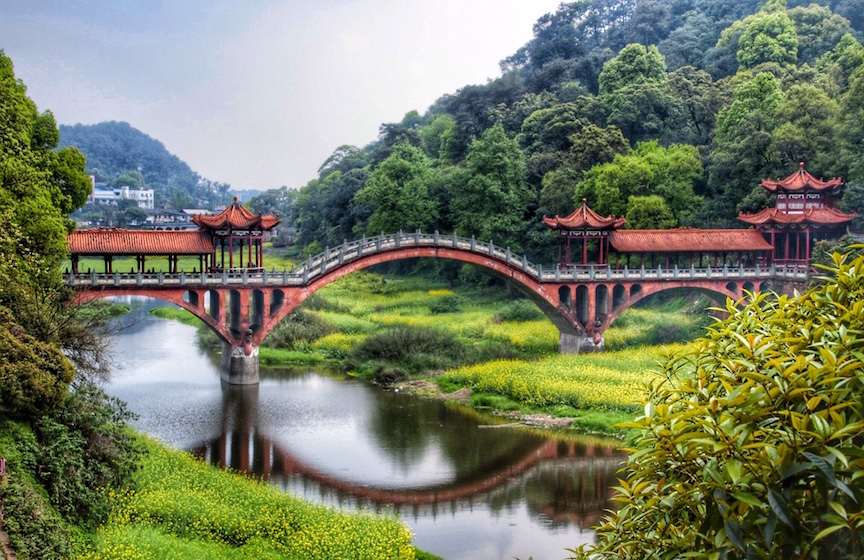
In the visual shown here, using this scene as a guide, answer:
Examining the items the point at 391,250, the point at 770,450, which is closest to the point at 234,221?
the point at 391,250

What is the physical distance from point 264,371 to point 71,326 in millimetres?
20467

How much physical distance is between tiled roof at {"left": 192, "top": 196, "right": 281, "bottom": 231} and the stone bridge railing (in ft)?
6.61

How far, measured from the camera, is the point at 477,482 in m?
27.5

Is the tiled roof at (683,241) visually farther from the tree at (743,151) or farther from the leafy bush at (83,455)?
the leafy bush at (83,455)

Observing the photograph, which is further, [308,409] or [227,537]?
[308,409]

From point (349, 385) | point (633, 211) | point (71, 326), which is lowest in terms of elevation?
point (349, 385)

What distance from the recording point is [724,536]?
8445 mm

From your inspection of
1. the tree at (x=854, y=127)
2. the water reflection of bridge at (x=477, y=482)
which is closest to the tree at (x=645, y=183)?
the tree at (x=854, y=127)

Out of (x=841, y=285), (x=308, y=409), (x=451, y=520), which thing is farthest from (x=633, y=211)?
(x=841, y=285)

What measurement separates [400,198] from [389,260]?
1939 centimetres

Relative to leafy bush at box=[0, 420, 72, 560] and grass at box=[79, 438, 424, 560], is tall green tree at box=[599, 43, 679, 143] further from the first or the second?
leafy bush at box=[0, 420, 72, 560]

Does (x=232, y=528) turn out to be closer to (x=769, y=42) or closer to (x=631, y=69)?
(x=631, y=69)

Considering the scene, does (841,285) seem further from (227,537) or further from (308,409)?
(308,409)

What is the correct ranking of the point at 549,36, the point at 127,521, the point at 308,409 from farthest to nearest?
the point at 549,36 → the point at 308,409 → the point at 127,521
